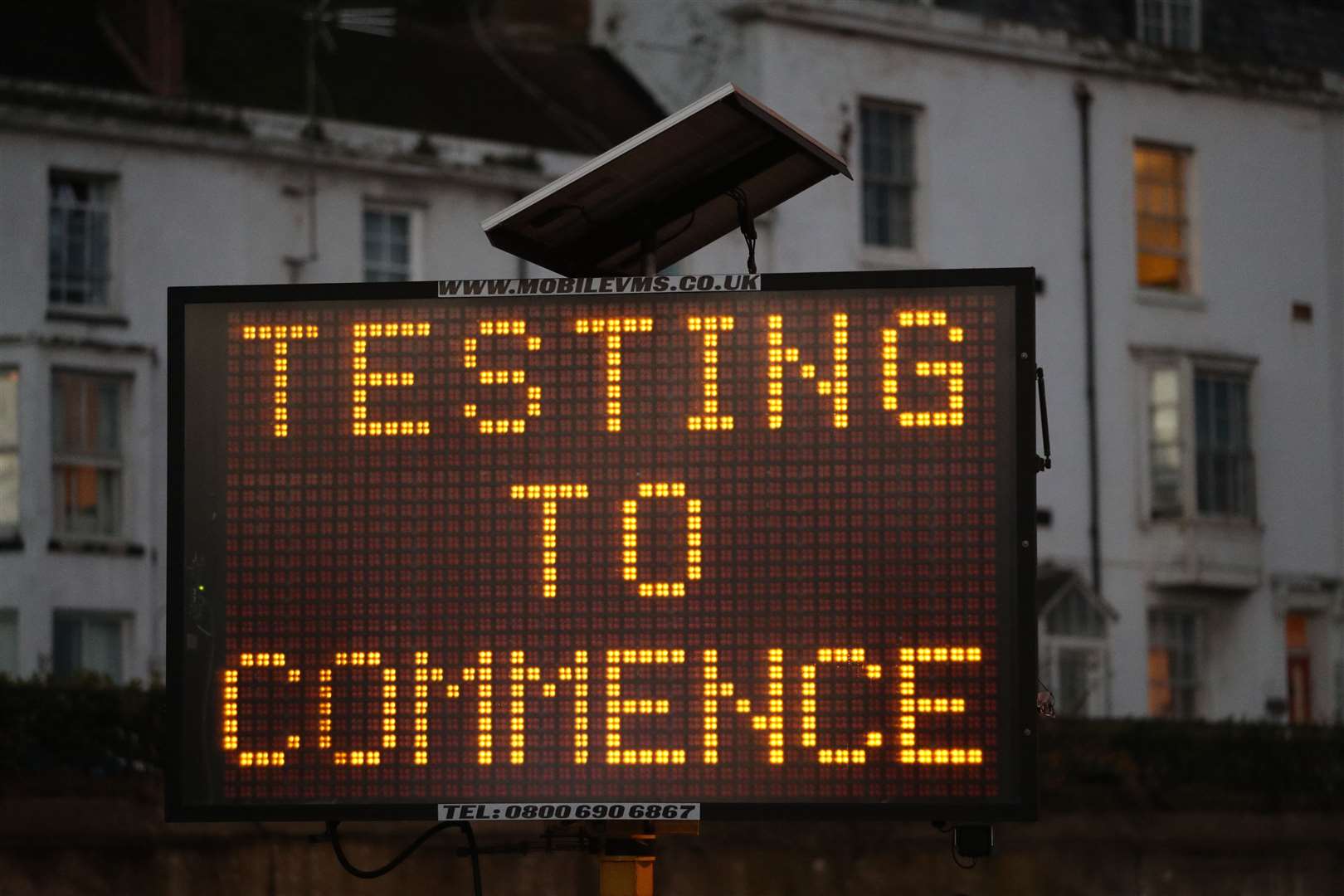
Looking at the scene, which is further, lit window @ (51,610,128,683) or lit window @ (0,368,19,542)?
lit window @ (0,368,19,542)

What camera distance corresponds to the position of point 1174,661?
33969 mm

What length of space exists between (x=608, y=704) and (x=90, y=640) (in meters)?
19.8

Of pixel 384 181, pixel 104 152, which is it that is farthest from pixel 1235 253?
pixel 104 152

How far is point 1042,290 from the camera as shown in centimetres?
3341

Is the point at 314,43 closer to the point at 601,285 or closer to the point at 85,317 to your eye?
the point at 85,317

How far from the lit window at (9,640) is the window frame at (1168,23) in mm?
17247

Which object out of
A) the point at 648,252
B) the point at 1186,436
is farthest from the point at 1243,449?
the point at 648,252

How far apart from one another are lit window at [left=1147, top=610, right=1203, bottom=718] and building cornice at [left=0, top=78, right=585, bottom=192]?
1001cm

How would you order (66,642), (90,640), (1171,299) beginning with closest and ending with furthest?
(66,642)
(90,640)
(1171,299)

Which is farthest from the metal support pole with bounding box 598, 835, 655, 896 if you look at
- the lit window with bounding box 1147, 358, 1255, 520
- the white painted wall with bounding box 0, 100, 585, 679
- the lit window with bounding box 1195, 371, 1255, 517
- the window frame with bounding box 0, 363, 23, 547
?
the lit window with bounding box 1195, 371, 1255, 517

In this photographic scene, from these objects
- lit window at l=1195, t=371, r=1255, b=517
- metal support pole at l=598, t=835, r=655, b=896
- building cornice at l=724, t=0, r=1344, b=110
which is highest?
building cornice at l=724, t=0, r=1344, b=110

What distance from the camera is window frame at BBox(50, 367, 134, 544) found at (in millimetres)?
27328

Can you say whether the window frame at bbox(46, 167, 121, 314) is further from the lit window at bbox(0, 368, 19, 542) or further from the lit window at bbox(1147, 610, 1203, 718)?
the lit window at bbox(1147, 610, 1203, 718)

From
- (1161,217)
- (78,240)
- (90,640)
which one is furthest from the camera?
(1161,217)
